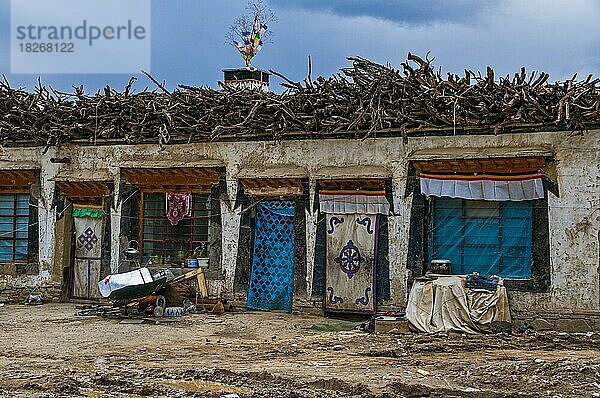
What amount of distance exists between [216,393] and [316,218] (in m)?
6.47

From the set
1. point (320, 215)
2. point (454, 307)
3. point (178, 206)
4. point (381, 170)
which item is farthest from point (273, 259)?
point (454, 307)

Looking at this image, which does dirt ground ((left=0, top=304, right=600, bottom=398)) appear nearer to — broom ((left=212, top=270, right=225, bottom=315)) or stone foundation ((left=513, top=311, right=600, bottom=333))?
stone foundation ((left=513, top=311, right=600, bottom=333))

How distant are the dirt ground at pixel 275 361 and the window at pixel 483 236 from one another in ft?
4.50

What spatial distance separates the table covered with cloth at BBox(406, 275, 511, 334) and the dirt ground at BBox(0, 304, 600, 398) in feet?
1.29

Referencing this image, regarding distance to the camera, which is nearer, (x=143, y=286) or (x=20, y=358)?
(x=20, y=358)

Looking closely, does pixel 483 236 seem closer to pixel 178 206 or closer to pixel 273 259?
pixel 273 259

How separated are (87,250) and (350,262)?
18.4ft

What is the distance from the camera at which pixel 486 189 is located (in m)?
12.9

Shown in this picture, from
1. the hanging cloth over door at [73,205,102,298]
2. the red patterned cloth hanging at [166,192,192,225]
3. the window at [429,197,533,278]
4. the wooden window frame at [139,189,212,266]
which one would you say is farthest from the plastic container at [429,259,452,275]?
the hanging cloth over door at [73,205,102,298]

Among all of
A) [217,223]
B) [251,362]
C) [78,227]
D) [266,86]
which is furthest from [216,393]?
[266,86]

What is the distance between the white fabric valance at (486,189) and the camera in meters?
12.6

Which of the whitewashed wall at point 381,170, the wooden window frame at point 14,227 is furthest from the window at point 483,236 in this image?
the wooden window frame at point 14,227

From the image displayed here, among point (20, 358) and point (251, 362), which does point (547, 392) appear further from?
point (20, 358)

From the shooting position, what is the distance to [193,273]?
48.6 feet
